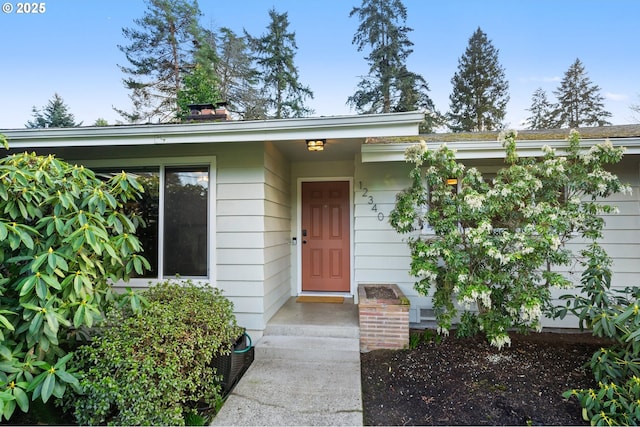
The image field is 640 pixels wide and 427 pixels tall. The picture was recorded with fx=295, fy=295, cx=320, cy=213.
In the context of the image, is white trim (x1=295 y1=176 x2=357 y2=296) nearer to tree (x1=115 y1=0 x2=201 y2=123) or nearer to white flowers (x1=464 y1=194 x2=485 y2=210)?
white flowers (x1=464 y1=194 x2=485 y2=210)

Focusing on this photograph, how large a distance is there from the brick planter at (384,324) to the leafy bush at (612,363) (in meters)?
1.43

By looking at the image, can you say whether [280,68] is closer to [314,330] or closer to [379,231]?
[379,231]

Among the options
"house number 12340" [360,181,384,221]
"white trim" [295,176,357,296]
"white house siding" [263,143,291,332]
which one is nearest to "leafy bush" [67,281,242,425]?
"white house siding" [263,143,291,332]

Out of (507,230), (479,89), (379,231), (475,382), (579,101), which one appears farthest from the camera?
(579,101)

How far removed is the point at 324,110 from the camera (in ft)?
45.9

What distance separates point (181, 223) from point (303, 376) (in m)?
2.26

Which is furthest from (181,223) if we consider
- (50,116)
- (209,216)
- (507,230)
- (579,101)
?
(579,101)

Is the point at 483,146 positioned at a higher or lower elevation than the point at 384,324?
higher

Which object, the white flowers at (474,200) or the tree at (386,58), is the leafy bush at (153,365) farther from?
the tree at (386,58)

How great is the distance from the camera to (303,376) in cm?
277

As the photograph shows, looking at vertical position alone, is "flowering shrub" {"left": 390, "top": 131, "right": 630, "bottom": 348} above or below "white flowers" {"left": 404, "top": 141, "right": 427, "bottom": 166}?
below

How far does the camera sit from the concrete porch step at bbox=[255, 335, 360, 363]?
3.15 metres

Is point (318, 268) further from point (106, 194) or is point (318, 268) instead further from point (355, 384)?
point (106, 194)

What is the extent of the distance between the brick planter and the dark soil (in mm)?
95
